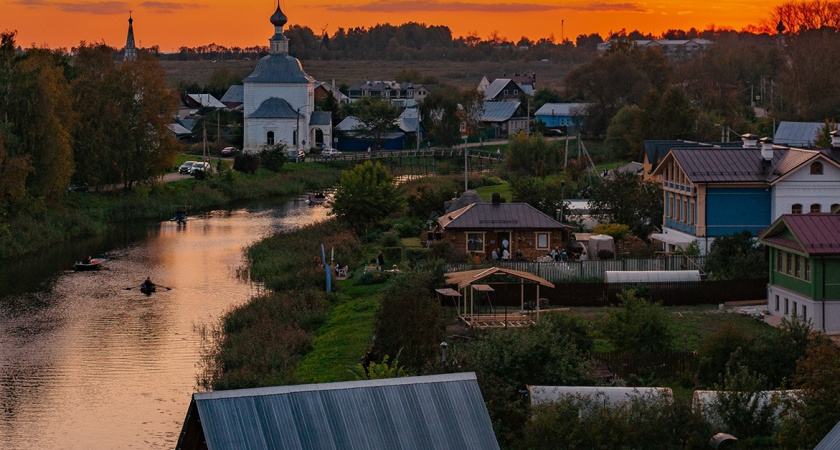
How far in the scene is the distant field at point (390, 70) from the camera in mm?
166500

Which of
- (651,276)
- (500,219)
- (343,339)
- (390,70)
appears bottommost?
(343,339)

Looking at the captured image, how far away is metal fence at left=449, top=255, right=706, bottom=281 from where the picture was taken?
35.3 metres

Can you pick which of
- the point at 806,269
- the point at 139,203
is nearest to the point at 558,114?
the point at 139,203

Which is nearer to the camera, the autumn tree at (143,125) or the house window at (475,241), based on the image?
the house window at (475,241)

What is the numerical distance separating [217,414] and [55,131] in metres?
41.3

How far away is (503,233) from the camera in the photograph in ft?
132

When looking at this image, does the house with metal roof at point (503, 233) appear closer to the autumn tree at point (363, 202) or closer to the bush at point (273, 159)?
the autumn tree at point (363, 202)

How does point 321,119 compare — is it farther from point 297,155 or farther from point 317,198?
point 317,198

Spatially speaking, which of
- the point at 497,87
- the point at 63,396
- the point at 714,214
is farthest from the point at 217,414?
the point at 497,87

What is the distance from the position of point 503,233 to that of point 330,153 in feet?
155

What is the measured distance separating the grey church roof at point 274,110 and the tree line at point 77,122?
19.2m

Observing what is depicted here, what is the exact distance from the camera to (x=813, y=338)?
25.0 m

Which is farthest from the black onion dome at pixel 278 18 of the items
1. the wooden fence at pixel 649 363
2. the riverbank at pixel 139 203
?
the wooden fence at pixel 649 363

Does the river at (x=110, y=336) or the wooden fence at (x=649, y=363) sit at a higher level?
the wooden fence at (x=649, y=363)
